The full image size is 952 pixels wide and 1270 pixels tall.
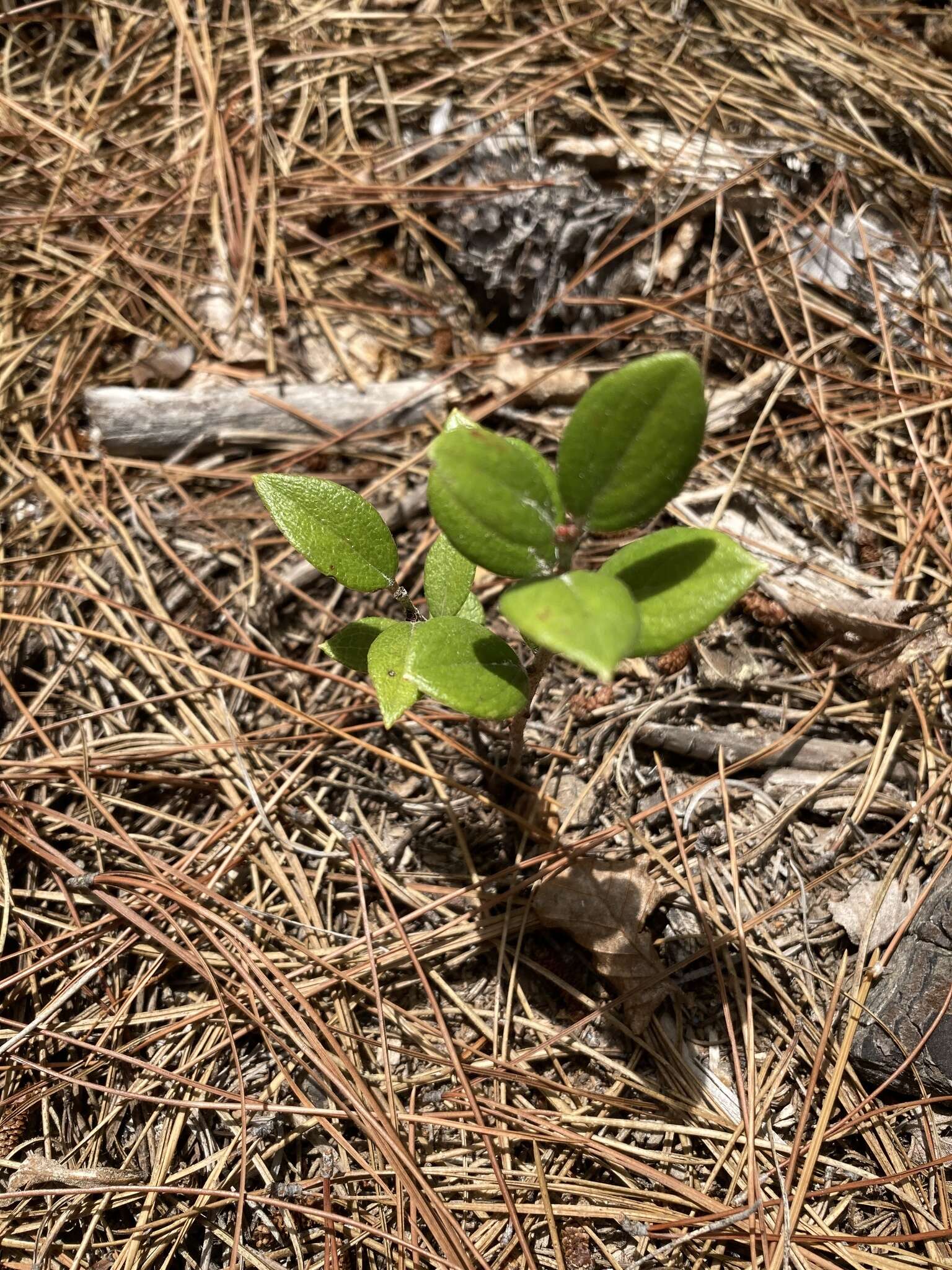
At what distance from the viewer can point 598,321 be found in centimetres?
235

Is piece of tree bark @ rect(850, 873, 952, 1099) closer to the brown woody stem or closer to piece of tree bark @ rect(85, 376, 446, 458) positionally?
the brown woody stem

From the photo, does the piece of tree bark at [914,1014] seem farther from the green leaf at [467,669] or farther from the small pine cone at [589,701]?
the green leaf at [467,669]

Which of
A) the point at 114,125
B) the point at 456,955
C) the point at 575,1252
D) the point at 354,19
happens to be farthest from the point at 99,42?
the point at 575,1252

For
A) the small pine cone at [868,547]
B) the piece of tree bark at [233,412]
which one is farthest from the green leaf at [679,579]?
the piece of tree bark at [233,412]

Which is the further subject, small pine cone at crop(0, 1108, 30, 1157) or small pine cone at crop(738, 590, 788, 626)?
small pine cone at crop(738, 590, 788, 626)

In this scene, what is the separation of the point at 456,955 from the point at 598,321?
1728mm

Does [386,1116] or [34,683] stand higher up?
[34,683]

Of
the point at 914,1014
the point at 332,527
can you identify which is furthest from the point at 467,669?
the point at 914,1014

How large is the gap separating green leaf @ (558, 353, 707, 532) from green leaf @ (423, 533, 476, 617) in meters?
0.37

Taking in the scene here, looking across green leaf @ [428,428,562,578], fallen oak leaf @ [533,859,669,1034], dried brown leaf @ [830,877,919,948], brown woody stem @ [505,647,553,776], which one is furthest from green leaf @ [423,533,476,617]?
dried brown leaf @ [830,877,919,948]

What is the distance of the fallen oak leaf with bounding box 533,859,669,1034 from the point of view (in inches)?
64.3

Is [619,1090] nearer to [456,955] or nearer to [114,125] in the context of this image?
[456,955]

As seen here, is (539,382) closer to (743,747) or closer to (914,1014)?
(743,747)

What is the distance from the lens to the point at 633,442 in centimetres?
111
